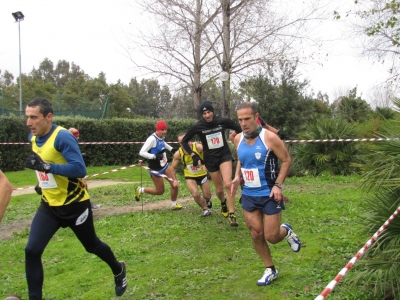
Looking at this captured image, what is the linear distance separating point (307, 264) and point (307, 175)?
10436 mm

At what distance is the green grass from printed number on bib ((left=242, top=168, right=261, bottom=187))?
111 centimetres

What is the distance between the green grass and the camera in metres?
4.77

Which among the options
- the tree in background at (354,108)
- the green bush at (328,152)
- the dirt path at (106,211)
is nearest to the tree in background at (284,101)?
the tree in background at (354,108)

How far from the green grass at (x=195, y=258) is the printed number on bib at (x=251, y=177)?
111 centimetres

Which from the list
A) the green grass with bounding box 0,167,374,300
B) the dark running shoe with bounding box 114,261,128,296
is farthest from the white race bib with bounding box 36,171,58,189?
the green grass with bounding box 0,167,374,300

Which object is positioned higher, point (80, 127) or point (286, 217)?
point (80, 127)

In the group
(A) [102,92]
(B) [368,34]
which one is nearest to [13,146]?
(B) [368,34]

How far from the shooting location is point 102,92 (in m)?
51.2

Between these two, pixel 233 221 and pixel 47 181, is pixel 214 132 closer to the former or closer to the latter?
pixel 233 221

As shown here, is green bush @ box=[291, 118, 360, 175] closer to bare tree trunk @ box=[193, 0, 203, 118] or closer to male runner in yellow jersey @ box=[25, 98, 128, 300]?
bare tree trunk @ box=[193, 0, 203, 118]

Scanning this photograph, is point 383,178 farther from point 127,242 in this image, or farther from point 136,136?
point 136,136

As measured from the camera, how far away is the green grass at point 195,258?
4.77 m

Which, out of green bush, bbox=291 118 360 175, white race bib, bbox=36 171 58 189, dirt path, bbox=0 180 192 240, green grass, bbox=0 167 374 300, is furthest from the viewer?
green bush, bbox=291 118 360 175

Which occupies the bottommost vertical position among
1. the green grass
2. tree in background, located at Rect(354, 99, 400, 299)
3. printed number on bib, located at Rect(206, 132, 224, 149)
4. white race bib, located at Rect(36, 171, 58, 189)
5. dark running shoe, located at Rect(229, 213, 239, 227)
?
the green grass
